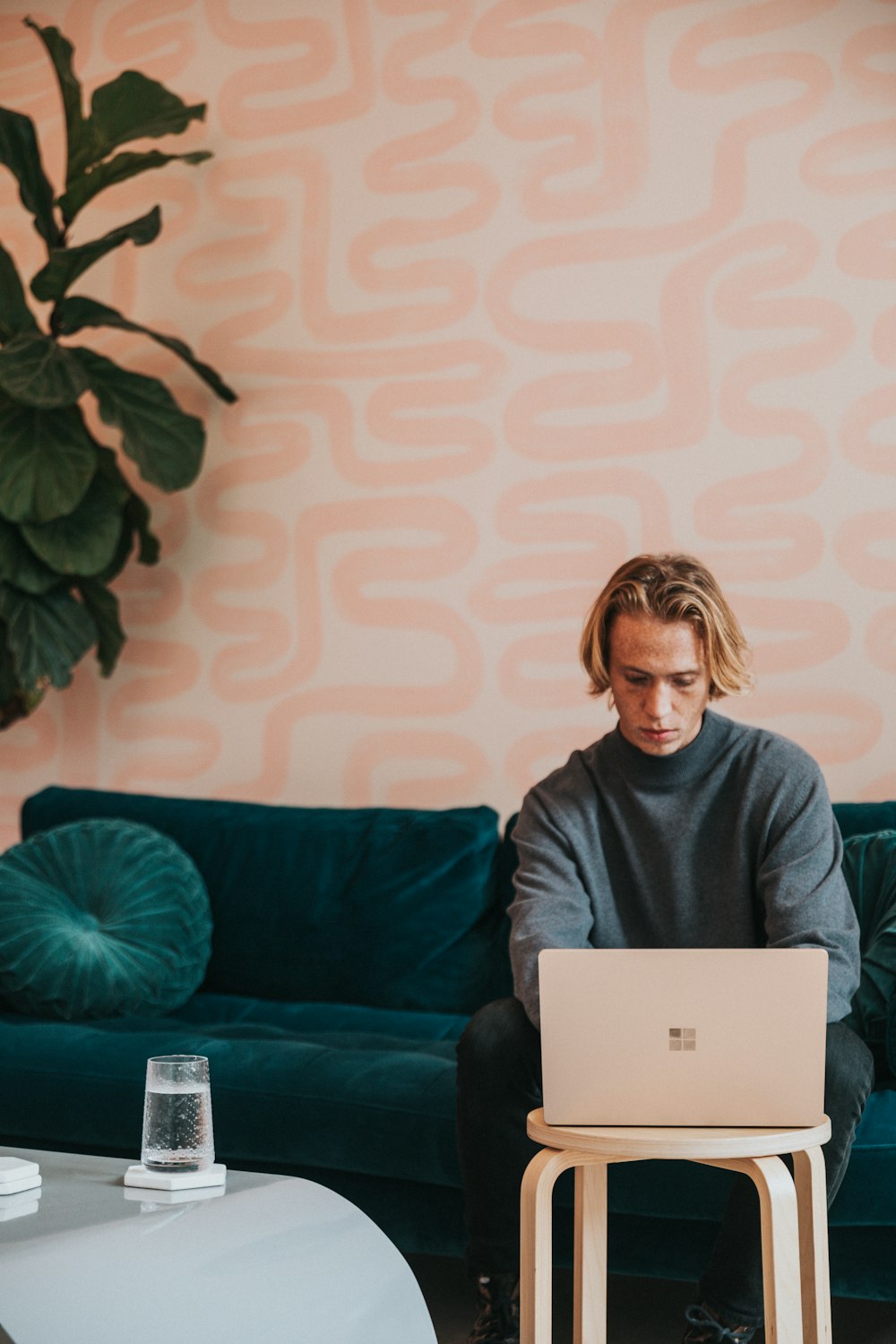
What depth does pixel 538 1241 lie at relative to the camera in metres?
1.41

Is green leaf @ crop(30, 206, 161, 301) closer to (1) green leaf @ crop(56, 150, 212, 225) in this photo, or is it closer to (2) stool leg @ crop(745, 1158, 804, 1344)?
(1) green leaf @ crop(56, 150, 212, 225)

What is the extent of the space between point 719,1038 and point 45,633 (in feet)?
6.42

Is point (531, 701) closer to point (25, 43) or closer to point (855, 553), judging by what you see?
point (855, 553)

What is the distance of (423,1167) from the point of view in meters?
1.85

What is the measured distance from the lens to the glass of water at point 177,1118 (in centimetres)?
134

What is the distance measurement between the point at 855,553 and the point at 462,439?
0.88m

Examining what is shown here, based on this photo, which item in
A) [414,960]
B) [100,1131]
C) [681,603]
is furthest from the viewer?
[414,960]

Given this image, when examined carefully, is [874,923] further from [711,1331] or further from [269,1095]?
[269,1095]

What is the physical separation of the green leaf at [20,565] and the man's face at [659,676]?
1.52 metres

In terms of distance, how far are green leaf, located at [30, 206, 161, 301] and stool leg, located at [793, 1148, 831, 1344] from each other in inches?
88.8

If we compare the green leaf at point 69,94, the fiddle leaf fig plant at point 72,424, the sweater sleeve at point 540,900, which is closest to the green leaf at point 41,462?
the fiddle leaf fig plant at point 72,424

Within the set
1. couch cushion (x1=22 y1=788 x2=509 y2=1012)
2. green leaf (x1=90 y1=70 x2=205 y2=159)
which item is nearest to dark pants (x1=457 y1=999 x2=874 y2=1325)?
couch cushion (x1=22 y1=788 x2=509 y2=1012)

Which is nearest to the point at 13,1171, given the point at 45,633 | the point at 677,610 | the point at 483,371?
A: the point at 677,610

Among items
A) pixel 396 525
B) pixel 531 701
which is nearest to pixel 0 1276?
pixel 531 701
